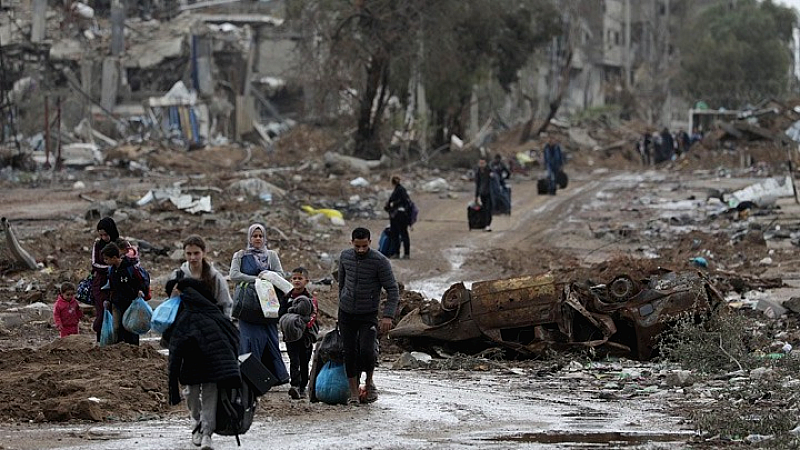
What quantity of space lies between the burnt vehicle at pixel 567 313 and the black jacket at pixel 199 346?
531 cm

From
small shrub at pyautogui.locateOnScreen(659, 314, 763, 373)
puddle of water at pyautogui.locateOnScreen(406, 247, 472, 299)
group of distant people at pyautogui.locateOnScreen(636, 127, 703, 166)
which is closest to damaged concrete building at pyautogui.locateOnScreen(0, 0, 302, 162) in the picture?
group of distant people at pyautogui.locateOnScreen(636, 127, 703, 166)

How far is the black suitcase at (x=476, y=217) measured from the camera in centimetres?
2816

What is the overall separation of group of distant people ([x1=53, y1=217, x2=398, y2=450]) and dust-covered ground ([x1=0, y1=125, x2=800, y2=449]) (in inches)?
11.4

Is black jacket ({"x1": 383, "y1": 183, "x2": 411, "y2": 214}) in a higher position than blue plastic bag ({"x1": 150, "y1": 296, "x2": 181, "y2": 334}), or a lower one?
lower

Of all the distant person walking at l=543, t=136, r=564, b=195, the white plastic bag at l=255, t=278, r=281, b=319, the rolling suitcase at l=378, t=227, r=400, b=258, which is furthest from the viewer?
the distant person walking at l=543, t=136, r=564, b=195

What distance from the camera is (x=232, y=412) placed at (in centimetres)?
884

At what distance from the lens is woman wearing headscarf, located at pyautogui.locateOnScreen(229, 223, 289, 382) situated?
420 inches

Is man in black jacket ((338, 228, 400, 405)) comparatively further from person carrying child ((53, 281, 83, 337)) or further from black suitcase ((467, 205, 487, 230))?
black suitcase ((467, 205, 487, 230))

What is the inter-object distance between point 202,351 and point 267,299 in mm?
1892

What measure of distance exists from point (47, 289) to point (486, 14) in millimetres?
33435

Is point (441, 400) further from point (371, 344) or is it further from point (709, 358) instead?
point (709, 358)

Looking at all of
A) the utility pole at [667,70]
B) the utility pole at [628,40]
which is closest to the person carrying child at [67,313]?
the utility pole at [667,70]

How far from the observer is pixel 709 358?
12453 millimetres

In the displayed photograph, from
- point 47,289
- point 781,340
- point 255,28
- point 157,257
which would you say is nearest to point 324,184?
point 157,257
